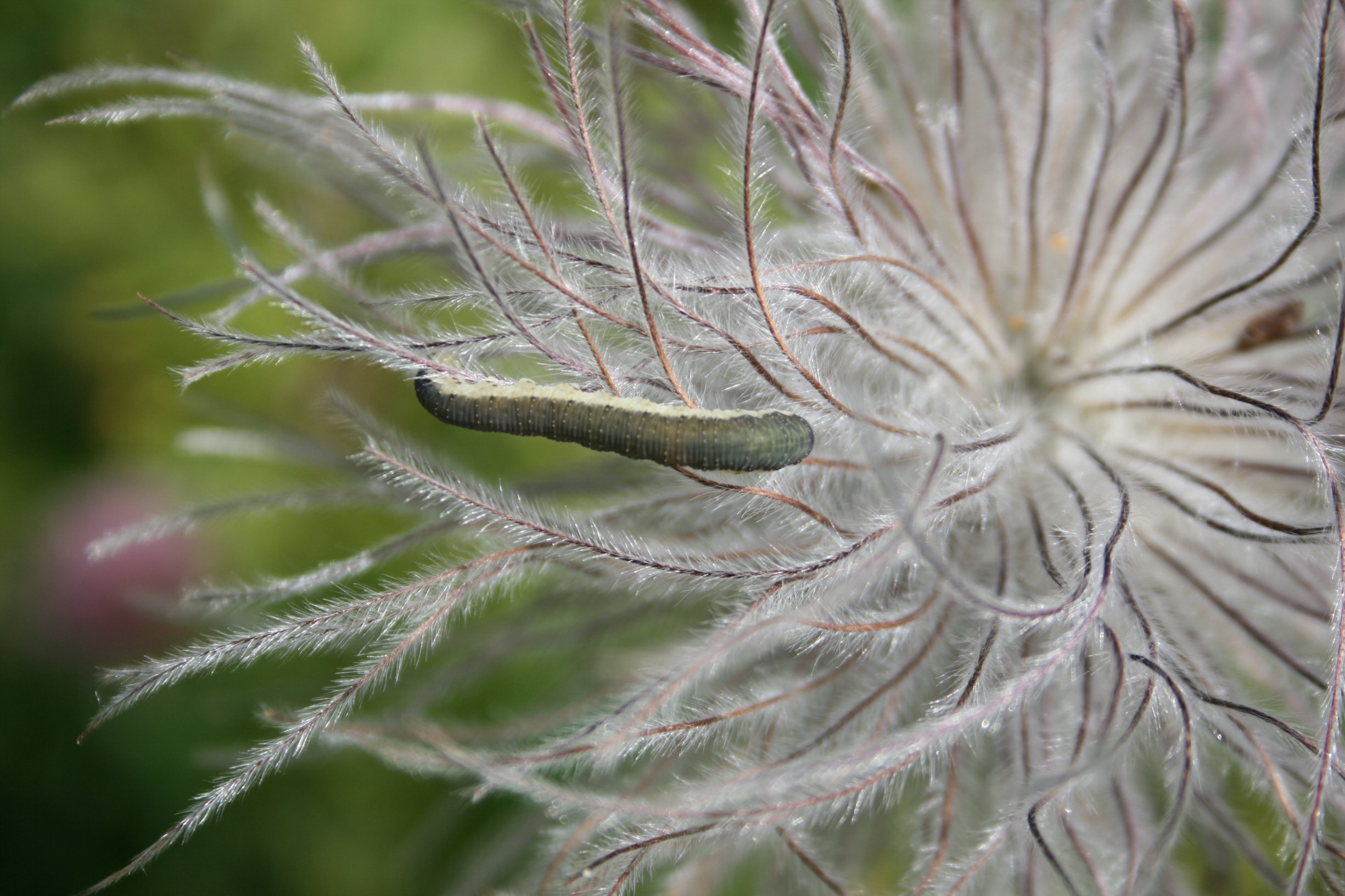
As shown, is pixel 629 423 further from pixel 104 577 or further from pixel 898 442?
pixel 104 577

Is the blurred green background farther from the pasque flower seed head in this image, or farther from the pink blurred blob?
the pasque flower seed head

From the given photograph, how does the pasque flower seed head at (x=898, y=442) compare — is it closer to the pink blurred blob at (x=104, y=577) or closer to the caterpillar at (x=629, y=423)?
the caterpillar at (x=629, y=423)

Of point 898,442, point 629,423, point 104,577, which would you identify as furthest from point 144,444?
point 898,442

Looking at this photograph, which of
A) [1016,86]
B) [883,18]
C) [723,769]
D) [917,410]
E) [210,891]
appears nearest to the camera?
[723,769]

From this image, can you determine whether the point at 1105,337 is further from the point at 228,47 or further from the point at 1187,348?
the point at 228,47

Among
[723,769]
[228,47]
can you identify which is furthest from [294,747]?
[228,47]

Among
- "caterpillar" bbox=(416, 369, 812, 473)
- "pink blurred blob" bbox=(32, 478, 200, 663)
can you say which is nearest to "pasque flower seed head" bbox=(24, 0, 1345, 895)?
"caterpillar" bbox=(416, 369, 812, 473)
